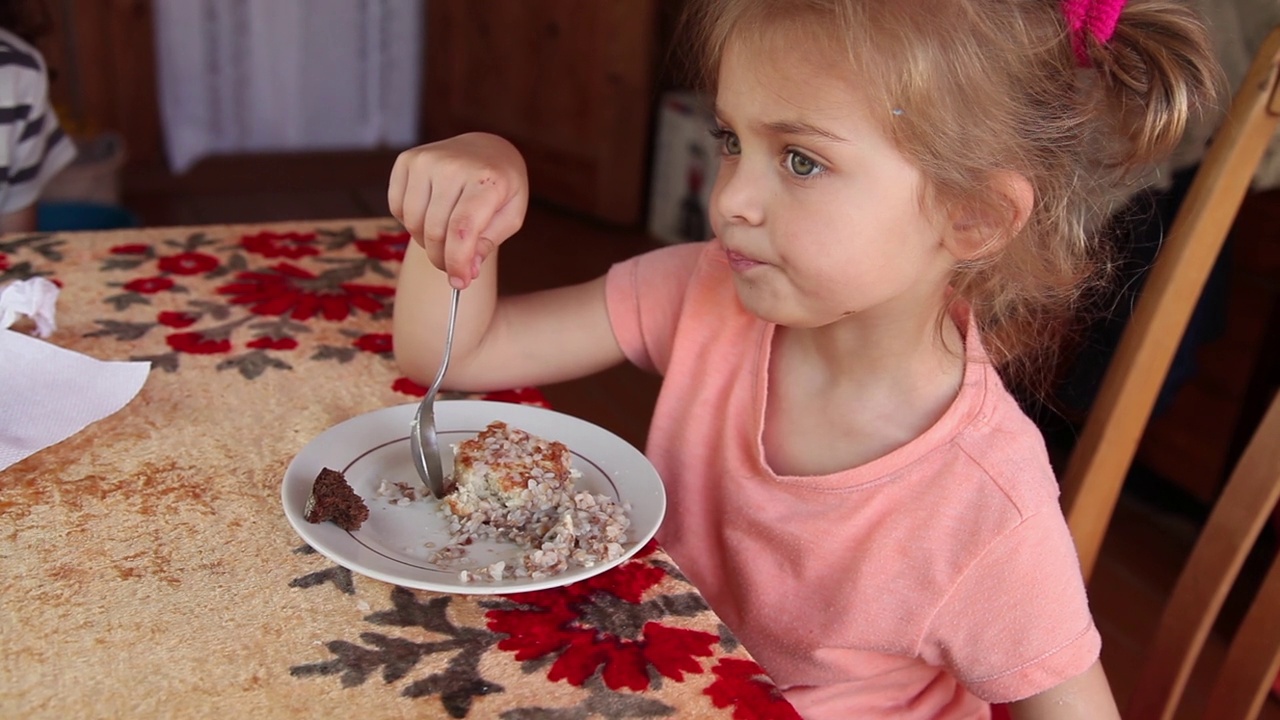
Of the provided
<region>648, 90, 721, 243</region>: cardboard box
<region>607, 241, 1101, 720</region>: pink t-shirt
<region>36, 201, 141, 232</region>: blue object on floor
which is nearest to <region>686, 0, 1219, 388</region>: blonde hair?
<region>607, 241, 1101, 720</region>: pink t-shirt

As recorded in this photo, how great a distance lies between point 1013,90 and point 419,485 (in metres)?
0.49

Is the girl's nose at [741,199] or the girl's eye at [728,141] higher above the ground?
the girl's eye at [728,141]

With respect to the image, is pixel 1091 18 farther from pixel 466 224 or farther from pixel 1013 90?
pixel 466 224

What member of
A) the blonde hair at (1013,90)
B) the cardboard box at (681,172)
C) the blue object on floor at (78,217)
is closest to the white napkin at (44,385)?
the blonde hair at (1013,90)

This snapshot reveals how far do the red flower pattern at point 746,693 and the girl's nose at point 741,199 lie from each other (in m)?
0.32

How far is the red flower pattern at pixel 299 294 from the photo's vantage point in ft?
3.22

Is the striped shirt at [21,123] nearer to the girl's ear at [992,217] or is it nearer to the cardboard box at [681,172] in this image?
the girl's ear at [992,217]

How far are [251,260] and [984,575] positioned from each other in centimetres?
73

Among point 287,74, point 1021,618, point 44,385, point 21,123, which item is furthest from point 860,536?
point 287,74

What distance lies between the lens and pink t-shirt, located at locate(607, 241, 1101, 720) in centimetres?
76

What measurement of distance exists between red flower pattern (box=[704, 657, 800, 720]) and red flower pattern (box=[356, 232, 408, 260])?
67 centimetres

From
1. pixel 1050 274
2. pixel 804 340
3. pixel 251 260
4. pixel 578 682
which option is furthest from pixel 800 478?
pixel 251 260

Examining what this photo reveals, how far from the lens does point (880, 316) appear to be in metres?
0.88

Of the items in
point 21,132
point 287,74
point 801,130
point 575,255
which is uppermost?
point 801,130
